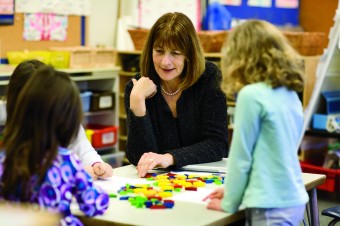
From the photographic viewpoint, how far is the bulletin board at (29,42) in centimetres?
453

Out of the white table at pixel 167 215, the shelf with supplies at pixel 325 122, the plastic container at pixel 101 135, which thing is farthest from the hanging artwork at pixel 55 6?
the white table at pixel 167 215

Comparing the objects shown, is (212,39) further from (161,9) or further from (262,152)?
(262,152)

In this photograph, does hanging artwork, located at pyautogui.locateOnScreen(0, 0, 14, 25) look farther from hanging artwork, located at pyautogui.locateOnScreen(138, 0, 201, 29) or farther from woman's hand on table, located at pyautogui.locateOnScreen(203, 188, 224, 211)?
woman's hand on table, located at pyautogui.locateOnScreen(203, 188, 224, 211)

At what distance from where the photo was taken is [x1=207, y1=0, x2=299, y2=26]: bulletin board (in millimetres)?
5641

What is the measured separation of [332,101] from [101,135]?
1787mm

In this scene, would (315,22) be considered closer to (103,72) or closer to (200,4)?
(200,4)

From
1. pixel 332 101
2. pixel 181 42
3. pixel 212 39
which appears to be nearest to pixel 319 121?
pixel 332 101

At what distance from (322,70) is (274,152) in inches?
106

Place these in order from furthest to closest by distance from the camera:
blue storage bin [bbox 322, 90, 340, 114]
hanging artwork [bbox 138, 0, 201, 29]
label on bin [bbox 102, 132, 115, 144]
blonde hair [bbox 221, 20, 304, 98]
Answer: hanging artwork [bbox 138, 0, 201, 29] → label on bin [bbox 102, 132, 115, 144] → blue storage bin [bbox 322, 90, 340, 114] → blonde hair [bbox 221, 20, 304, 98]

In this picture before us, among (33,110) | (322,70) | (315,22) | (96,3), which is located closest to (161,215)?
(33,110)

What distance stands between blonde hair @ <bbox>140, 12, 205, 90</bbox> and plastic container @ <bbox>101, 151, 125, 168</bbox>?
2491 millimetres

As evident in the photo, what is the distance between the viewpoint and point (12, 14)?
14.9 ft

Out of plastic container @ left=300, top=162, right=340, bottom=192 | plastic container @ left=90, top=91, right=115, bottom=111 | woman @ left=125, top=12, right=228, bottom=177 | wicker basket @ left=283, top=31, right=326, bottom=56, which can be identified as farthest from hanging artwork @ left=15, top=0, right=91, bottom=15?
woman @ left=125, top=12, right=228, bottom=177

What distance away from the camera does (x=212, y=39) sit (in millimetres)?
4699
